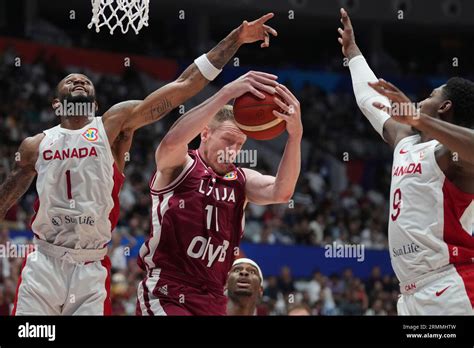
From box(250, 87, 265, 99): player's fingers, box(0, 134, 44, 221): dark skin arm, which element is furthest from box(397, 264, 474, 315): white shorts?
box(0, 134, 44, 221): dark skin arm

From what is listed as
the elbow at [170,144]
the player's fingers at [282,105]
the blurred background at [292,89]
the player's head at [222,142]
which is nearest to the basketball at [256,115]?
the player's fingers at [282,105]

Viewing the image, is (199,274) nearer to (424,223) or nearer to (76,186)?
(76,186)

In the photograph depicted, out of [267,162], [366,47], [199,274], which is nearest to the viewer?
[199,274]

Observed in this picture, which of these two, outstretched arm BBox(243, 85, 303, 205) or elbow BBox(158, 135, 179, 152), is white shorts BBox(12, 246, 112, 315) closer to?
elbow BBox(158, 135, 179, 152)

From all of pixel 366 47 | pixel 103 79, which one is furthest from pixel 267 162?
pixel 366 47

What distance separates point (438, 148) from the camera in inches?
203

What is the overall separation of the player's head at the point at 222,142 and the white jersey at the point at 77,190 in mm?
668

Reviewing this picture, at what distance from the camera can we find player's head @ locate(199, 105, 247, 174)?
5.87m

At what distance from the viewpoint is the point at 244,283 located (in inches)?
245

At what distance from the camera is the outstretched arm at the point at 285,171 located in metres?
5.60

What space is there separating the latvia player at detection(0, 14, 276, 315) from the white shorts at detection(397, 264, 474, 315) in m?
1.99

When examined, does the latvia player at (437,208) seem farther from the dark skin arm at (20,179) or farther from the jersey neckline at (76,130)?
the dark skin arm at (20,179)

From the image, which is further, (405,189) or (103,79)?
(103,79)
